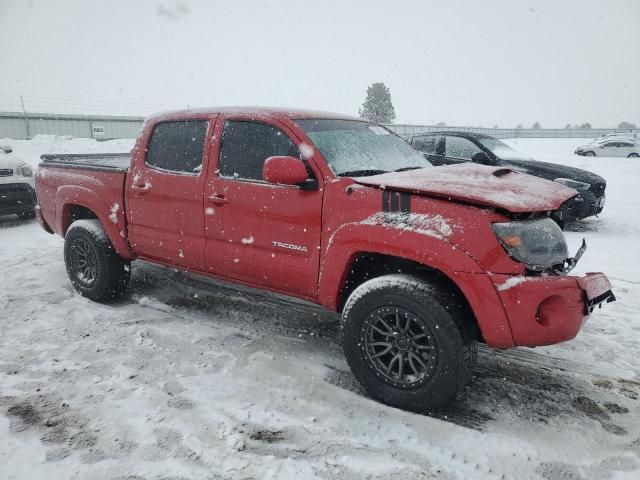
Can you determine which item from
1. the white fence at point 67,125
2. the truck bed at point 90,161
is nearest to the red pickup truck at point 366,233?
the truck bed at point 90,161

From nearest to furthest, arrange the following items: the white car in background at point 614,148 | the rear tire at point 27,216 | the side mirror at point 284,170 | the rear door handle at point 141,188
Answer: the side mirror at point 284,170 < the rear door handle at point 141,188 < the rear tire at point 27,216 < the white car in background at point 614,148

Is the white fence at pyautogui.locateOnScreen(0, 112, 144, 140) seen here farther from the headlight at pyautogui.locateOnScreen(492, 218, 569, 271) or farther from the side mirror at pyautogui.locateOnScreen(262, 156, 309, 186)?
the headlight at pyautogui.locateOnScreen(492, 218, 569, 271)

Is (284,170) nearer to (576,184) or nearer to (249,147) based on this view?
(249,147)

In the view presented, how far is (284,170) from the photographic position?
3.01 m

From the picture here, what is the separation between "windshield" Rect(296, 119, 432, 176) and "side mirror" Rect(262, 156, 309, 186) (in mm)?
282

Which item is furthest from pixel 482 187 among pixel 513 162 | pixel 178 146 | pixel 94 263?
pixel 513 162

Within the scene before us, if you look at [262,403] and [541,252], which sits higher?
[541,252]

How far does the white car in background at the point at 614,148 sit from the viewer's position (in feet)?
78.4

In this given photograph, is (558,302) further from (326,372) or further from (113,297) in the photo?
(113,297)

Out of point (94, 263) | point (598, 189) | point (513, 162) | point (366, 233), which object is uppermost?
point (513, 162)

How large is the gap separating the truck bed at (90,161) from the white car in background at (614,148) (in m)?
25.2

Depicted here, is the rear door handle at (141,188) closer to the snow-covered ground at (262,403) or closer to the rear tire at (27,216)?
the snow-covered ground at (262,403)

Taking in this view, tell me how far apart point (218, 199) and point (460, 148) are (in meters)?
5.83

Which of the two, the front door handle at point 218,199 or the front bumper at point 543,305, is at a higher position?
the front door handle at point 218,199
